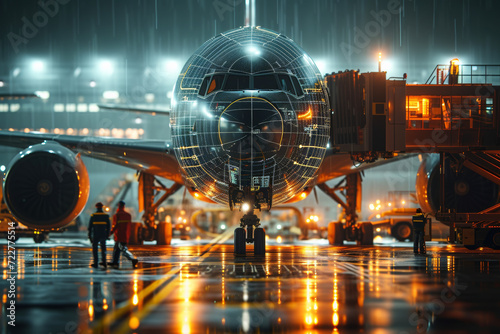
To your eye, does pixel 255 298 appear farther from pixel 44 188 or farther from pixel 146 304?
pixel 44 188

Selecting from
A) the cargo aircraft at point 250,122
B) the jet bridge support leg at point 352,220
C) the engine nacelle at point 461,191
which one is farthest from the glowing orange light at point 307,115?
the jet bridge support leg at point 352,220

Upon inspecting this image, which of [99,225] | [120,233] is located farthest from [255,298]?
[99,225]

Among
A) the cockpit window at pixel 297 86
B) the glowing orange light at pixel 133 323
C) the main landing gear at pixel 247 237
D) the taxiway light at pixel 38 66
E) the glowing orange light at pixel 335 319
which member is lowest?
the glowing orange light at pixel 335 319

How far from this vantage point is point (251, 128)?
14.2 metres

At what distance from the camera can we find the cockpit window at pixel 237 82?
15.0m

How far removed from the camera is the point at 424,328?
725cm

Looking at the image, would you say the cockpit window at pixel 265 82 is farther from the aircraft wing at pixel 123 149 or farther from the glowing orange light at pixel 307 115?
the aircraft wing at pixel 123 149

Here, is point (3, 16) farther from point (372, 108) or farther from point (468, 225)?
point (468, 225)

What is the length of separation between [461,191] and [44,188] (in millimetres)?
11593

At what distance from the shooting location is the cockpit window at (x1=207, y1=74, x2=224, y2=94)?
15148 millimetres

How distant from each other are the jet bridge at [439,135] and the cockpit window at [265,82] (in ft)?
15.8

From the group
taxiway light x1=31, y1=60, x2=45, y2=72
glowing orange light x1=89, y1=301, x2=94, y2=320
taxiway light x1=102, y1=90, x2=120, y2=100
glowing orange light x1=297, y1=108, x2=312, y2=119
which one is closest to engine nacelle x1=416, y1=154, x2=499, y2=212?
glowing orange light x1=297, y1=108, x2=312, y2=119

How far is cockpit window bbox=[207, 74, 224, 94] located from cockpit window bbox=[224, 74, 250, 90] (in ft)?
0.45

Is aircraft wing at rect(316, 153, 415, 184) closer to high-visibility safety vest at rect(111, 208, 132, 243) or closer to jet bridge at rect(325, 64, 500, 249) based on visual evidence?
jet bridge at rect(325, 64, 500, 249)
